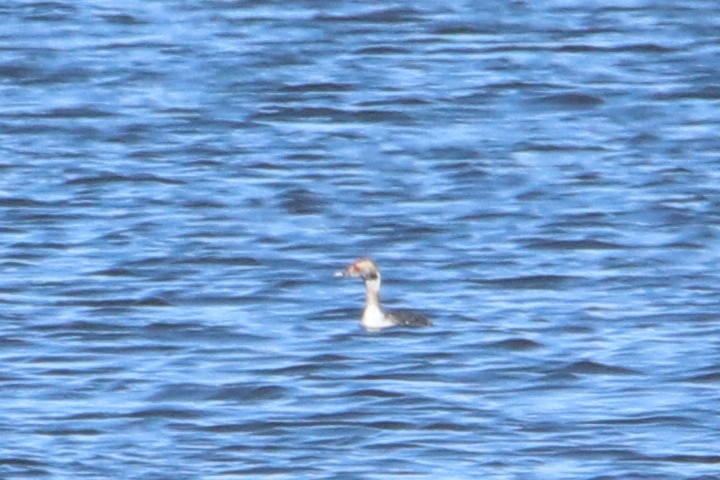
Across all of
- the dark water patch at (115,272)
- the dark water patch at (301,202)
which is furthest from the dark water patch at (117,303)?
the dark water patch at (301,202)

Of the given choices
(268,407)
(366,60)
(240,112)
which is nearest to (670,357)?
(268,407)

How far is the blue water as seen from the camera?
39.5 feet

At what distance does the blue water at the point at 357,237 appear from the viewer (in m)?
12.0

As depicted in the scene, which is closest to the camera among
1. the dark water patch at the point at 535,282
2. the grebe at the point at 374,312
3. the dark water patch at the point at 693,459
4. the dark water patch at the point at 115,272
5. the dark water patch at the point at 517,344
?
the dark water patch at the point at 693,459

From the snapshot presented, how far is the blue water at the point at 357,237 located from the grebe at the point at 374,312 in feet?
0.31

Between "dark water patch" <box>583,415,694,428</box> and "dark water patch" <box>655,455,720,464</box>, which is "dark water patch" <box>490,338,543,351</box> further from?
"dark water patch" <box>655,455,720,464</box>

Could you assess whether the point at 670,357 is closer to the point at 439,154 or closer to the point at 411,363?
the point at 411,363

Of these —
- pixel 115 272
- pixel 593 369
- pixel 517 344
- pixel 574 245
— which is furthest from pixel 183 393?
pixel 574 245

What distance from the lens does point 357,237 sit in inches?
648

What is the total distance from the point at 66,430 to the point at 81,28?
12.7m

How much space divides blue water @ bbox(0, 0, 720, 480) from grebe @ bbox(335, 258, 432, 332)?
0.09 metres

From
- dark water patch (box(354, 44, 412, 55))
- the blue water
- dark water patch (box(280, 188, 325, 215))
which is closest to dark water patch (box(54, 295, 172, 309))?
the blue water

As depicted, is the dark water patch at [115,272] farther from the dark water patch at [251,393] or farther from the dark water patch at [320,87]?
the dark water patch at [320,87]

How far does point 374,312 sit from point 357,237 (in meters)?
2.42
